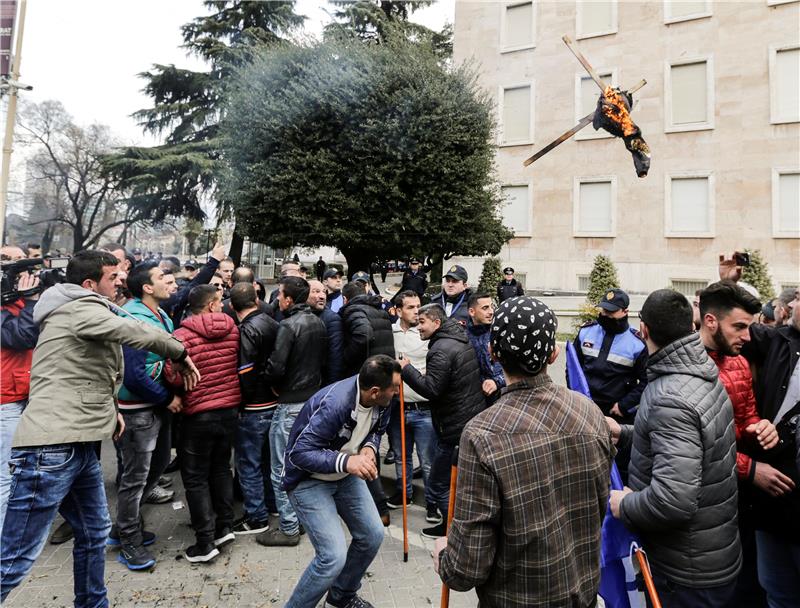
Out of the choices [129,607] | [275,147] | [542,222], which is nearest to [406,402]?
[129,607]

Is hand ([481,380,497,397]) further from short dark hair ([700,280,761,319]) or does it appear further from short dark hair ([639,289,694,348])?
short dark hair ([639,289,694,348])

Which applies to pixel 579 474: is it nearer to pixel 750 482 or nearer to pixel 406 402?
pixel 750 482

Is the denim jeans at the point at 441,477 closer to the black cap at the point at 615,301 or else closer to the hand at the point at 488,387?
the hand at the point at 488,387

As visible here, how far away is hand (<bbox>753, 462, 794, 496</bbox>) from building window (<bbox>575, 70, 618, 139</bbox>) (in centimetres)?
1996

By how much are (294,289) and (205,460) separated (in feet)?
5.00

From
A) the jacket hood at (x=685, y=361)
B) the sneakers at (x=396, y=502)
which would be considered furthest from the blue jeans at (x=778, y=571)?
the sneakers at (x=396, y=502)

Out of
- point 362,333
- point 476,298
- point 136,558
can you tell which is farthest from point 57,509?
point 476,298

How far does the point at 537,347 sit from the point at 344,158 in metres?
13.3

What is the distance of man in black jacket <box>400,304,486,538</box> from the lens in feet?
13.2

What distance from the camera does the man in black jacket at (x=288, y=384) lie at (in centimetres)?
403

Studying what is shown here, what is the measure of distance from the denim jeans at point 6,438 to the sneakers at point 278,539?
189 centimetres

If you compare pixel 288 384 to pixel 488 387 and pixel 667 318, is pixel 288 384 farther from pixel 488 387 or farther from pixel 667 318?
pixel 667 318

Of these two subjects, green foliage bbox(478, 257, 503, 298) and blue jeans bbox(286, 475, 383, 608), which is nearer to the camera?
blue jeans bbox(286, 475, 383, 608)

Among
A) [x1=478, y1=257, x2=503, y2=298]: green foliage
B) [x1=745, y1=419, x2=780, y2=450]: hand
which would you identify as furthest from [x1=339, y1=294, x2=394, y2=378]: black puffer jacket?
[x1=478, y1=257, x2=503, y2=298]: green foliage
